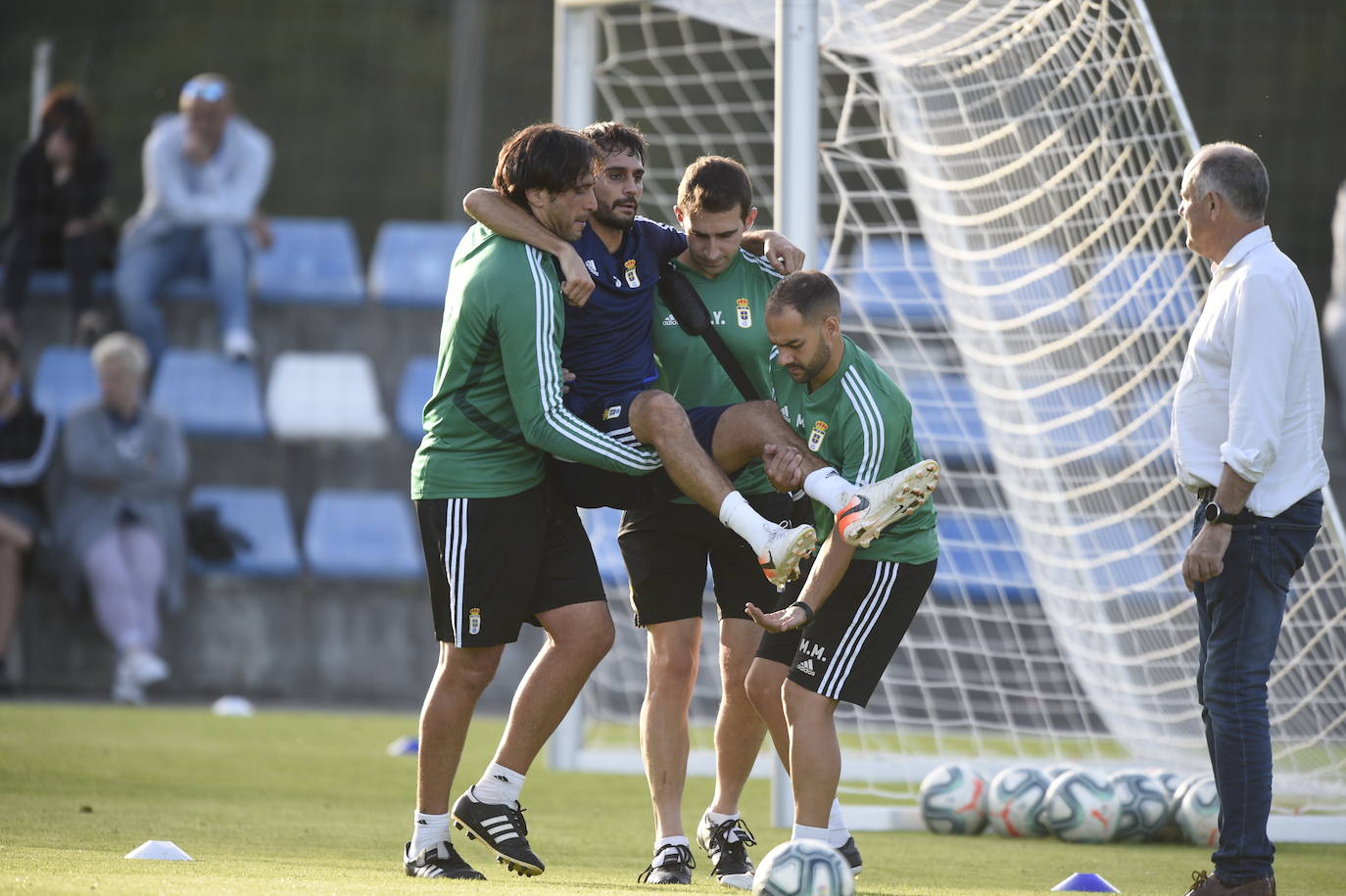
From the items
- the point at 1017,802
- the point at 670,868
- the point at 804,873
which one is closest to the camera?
the point at 804,873

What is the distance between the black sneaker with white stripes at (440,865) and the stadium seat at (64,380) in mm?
8444

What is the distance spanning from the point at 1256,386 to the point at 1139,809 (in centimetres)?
240

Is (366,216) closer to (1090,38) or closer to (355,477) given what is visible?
(355,477)

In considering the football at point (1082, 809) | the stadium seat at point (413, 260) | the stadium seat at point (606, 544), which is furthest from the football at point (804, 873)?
the stadium seat at point (413, 260)

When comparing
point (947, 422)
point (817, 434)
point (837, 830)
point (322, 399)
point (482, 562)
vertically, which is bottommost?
point (322, 399)

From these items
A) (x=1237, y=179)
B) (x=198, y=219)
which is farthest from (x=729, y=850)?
(x=198, y=219)

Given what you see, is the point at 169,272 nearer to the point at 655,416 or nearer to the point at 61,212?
the point at 61,212

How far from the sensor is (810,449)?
467 cm

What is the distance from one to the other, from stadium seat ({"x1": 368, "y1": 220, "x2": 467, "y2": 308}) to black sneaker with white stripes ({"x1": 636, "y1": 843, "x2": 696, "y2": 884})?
9.57m

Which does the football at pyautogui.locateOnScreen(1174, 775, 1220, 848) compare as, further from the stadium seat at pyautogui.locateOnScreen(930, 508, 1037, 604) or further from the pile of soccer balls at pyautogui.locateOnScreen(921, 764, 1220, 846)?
the stadium seat at pyautogui.locateOnScreen(930, 508, 1037, 604)

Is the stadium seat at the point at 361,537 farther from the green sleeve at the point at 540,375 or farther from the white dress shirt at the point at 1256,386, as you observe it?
the white dress shirt at the point at 1256,386

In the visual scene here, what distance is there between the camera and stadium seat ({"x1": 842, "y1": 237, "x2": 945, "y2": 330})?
8836 mm

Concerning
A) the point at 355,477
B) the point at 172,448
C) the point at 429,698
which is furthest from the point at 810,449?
the point at 355,477

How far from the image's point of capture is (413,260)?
1482 cm
